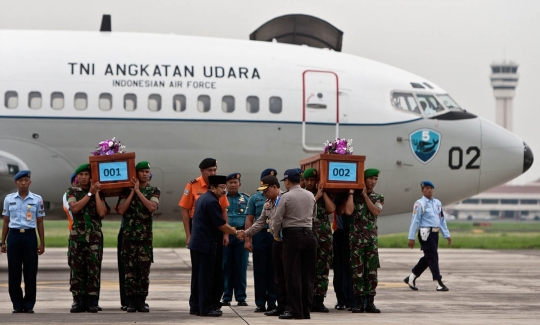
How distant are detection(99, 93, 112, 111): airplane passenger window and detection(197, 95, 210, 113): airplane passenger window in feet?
5.79

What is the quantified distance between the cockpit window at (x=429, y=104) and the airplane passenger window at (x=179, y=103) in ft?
16.6

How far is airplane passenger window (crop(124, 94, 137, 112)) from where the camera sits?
813 inches

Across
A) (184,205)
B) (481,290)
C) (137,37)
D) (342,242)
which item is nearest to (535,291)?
(481,290)

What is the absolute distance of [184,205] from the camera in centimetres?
1436

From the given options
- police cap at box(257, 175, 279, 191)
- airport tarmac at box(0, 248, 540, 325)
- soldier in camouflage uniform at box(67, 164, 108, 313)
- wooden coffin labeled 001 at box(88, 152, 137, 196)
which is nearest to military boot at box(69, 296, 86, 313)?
soldier in camouflage uniform at box(67, 164, 108, 313)

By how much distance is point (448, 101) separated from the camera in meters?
22.5

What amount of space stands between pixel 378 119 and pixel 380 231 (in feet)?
7.61

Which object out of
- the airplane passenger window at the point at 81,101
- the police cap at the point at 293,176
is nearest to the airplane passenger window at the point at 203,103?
the airplane passenger window at the point at 81,101

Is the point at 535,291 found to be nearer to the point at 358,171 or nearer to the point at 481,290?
the point at 481,290

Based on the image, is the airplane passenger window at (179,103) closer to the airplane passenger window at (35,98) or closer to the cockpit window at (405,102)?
the airplane passenger window at (35,98)

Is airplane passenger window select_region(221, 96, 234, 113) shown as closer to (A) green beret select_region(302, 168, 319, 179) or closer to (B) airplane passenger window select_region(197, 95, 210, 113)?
(B) airplane passenger window select_region(197, 95, 210, 113)

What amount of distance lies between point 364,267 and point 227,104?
8.00 m

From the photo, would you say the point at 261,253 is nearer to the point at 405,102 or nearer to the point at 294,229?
the point at 294,229

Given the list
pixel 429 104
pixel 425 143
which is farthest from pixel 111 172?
pixel 429 104
